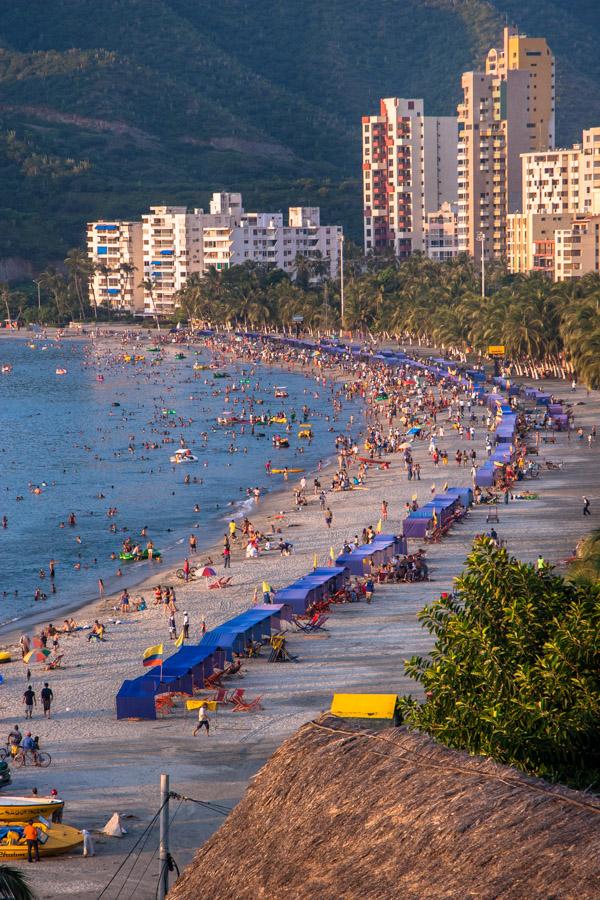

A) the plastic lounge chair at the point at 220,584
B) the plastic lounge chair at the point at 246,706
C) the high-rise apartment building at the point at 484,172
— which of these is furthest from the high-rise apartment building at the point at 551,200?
the plastic lounge chair at the point at 246,706

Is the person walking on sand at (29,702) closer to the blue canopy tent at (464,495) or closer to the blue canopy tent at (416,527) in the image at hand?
the blue canopy tent at (416,527)

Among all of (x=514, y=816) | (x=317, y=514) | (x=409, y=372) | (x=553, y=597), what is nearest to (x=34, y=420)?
(x=409, y=372)

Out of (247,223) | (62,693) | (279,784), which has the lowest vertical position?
(62,693)

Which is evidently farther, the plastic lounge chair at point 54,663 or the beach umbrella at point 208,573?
the beach umbrella at point 208,573

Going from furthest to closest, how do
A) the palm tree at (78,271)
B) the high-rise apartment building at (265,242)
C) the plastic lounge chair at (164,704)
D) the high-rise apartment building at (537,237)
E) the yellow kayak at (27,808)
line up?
the palm tree at (78,271), the high-rise apartment building at (265,242), the high-rise apartment building at (537,237), the plastic lounge chair at (164,704), the yellow kayak at (27,808)

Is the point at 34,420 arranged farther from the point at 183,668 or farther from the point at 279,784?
the point at 279,784

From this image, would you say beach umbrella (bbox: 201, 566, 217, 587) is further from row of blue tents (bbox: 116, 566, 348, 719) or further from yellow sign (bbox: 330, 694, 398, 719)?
yellow sign (bbox: 330, 694, 398, 719)

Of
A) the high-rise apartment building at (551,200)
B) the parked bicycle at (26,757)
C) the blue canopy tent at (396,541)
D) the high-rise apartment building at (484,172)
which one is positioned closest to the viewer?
the parked bicycle at (26,757)

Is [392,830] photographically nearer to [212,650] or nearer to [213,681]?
[213,681]
